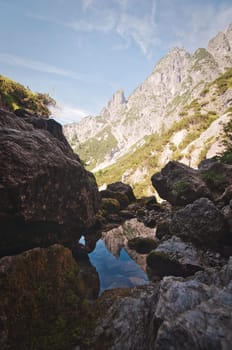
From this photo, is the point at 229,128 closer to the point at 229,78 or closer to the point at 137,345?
the point at 137,345

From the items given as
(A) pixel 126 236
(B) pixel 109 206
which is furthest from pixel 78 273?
(B) pixel 109 206

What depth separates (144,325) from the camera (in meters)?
4.48

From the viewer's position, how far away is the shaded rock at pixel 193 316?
3207 mm

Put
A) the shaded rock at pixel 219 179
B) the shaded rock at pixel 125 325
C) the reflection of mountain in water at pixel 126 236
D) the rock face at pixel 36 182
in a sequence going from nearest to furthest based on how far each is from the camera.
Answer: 1. the shaded rock at pixel 125 325
2. the rock face at pixel 36 182
3. the reflection of mountain in water at pixel 126 236
4. the shaded rock at pixel 219 179

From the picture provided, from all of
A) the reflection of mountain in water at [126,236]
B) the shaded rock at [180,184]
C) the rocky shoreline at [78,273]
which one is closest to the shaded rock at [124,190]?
the shaded rock at [180,184]

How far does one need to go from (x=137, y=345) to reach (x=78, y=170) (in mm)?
10365

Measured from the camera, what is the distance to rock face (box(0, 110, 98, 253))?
7.98m

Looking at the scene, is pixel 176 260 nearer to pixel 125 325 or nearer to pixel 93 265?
pixel 125 325

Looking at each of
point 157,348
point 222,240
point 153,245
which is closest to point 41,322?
point 157,348

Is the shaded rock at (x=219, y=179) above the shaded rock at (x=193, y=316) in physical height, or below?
above

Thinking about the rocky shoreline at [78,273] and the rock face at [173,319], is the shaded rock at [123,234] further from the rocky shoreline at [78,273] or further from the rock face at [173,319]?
the rock face at [173,319]

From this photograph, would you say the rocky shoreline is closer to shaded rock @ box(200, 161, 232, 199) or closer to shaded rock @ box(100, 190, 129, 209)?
shaded rock @ box(200, 161, 232, 199)

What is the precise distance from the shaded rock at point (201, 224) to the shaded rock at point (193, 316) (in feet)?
20.5

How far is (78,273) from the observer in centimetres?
630
